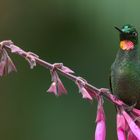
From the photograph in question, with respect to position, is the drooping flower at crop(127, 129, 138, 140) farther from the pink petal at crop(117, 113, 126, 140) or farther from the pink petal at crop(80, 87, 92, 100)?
the pink petal at crop(80, 87, 92, 100)

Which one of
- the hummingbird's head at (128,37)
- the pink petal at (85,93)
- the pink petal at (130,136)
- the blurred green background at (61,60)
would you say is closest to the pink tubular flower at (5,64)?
the pink petal at (85,93)

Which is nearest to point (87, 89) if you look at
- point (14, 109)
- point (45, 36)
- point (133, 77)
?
point (133, 77)

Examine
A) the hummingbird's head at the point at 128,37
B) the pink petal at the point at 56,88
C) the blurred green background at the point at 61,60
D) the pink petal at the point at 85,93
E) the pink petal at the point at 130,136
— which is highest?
the blurred green background at the point at 61,60

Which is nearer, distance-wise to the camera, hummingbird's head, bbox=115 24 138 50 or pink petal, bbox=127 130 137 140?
pink petal, bbox=127 130 137 140

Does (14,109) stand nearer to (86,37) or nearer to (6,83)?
(6,83)

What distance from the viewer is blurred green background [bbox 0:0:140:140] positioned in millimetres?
5656

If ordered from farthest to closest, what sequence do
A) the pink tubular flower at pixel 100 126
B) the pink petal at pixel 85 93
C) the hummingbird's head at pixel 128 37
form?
1. the hummingbird's head at pixel 128 37
2. the pink tubular flower at pixel 100 126
3. the pink petal at pixel 85 93

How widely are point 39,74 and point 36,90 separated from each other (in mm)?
164

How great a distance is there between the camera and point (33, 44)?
6066 mm

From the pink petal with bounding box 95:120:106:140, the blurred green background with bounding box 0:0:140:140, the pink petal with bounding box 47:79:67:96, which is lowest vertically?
the pink petal with bounding box 95:120:106:140

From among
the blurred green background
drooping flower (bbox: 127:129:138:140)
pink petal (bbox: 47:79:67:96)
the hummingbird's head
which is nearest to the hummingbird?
the hummingbird's head

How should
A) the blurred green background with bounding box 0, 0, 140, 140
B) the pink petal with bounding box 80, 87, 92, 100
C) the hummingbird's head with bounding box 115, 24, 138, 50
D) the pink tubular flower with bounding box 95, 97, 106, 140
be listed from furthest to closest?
the blurred green background with bounding box 0, 0, 140, 140 < the hummingbird's head with bounding box 115, 24, 138, 50 < the pink tubular flower with bounding box 95, 97, 106, 140 < the pink petal with bounding box 80, 87, 92, 100

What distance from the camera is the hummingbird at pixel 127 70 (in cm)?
321

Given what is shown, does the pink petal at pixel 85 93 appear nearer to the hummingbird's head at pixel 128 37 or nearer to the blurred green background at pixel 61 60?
the hummingbird's head at pixel 128 37
